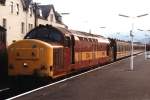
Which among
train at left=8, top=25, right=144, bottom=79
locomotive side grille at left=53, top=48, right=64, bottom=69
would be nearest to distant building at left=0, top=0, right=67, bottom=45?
train at left=8, top=25, right=144, bottom=79

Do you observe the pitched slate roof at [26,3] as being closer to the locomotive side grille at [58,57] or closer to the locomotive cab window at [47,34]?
the locomotive cab window at [47,34]

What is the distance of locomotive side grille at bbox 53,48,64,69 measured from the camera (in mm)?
22378

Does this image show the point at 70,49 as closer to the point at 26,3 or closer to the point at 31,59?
the point at 31,59

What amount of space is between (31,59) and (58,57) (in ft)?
7.36

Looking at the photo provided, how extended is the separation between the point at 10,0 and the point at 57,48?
39.9m

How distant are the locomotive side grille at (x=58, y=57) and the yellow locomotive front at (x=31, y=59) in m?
0.60

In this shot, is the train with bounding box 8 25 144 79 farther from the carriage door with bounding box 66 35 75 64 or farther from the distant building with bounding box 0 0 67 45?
the distant building with bounding box 0 0 67 45

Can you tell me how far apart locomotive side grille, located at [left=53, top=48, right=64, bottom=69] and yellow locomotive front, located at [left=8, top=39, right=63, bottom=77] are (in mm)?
596

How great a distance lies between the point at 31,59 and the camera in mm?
21375

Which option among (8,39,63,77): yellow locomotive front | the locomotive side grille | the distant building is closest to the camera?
(8,39,63,77): yellow locomotive front

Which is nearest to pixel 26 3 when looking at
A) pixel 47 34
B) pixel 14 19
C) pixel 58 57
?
pixel 14 19

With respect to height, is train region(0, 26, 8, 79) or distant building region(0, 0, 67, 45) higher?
distant building region(0, 0, 67, 45)

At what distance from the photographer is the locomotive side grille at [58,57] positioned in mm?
22378

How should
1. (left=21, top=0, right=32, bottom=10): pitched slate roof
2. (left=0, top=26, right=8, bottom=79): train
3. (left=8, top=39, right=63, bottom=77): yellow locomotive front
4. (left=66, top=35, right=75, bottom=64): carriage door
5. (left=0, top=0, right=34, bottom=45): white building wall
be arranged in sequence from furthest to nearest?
(left=21, top=0, right=32, bottom=10): pitched slate roof → (left=0, top=0, right=34, bottom=45): white building wall → (left=66, top=35, right=75, bottom=64): carriage door → (left=0, top=26, right=8, bottom=79): train → (left=8, top=39, right=63, bottom=77): yellow locomotive front
